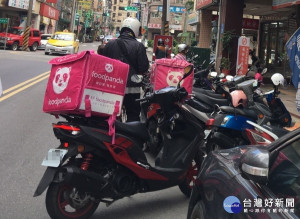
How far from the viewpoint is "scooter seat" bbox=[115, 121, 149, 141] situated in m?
3.61

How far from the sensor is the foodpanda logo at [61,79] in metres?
3.39

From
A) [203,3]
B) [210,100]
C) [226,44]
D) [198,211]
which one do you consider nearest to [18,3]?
[203,3]

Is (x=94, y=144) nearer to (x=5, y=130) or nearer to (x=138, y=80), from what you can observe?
(x=138, y=80)

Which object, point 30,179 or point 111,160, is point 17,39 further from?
point 111,160

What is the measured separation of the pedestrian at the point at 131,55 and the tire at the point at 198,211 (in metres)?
2.55

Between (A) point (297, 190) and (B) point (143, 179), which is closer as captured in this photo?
(A) point (297, 190)

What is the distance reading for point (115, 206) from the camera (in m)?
4.08

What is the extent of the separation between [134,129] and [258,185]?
1759 mm

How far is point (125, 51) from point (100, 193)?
219cm

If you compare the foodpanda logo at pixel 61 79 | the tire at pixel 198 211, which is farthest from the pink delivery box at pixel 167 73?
the tire at pixel 198 211

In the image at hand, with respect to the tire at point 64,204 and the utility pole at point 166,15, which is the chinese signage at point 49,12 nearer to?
the utility pole at point 166,15

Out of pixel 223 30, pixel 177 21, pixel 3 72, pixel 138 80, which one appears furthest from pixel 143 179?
pixel 177 21

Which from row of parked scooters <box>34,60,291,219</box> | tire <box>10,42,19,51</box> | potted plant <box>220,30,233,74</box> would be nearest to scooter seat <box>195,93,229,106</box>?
row of parked scooters <box>34,60,291,219</box>

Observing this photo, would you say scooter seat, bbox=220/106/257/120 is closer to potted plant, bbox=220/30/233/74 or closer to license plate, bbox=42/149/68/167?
license plate, bbox=42/149/68/167
